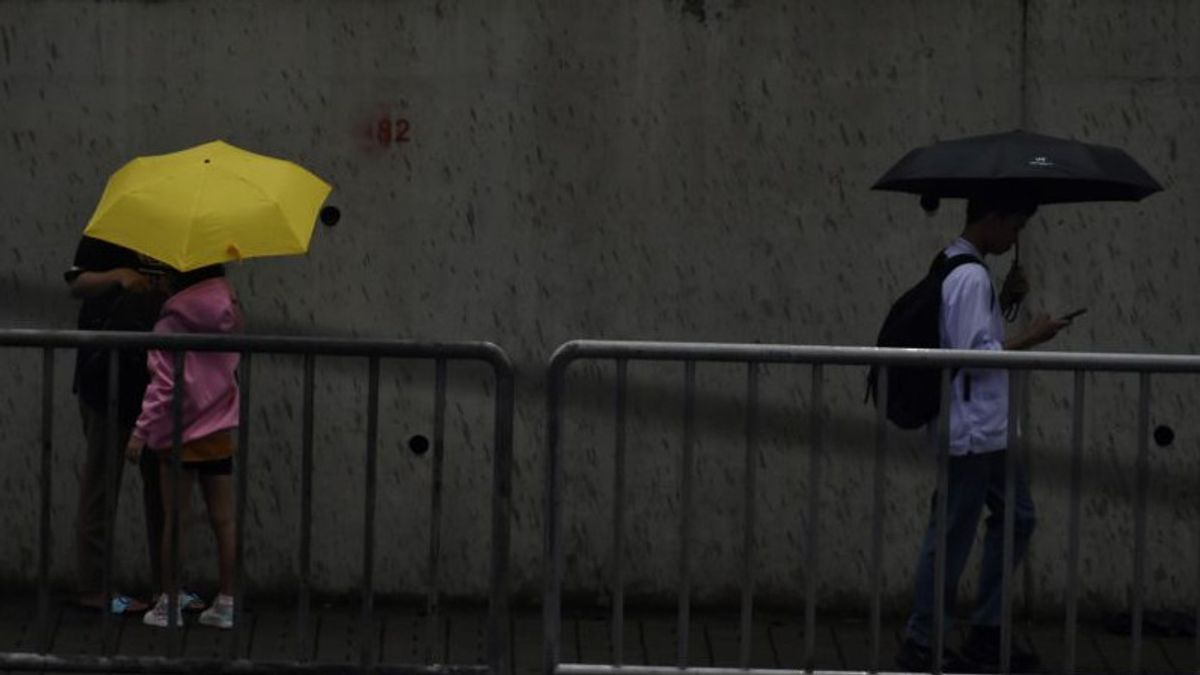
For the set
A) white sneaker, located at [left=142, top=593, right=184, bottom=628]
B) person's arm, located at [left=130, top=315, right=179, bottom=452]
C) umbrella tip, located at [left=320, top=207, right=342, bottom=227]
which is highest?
umbrella tip, located at [left=320, top=207, right=342, bottom=227]

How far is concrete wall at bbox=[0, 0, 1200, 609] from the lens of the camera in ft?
33.2

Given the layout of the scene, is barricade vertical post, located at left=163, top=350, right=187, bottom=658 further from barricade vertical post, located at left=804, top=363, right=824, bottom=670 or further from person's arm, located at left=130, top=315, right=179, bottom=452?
barricade vertical post, located at left=804, top=363, right=824, bottom=670

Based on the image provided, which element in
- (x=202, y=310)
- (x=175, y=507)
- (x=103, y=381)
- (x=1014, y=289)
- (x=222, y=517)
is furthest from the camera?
(x=103, y=381)

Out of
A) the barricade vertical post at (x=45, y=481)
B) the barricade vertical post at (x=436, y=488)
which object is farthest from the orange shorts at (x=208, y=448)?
the barricade vertical post at (x=436, y=488)

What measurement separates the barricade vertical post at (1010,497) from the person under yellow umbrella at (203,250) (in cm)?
221

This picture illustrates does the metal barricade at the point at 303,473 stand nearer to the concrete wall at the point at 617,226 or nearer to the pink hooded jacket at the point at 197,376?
the pink hooded jacket at the point at 197,376

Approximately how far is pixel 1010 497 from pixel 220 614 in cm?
275

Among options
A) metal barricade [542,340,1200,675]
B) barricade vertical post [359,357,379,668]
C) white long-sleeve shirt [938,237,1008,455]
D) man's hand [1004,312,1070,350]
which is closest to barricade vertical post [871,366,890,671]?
metal barricade [542,340,1200,675]

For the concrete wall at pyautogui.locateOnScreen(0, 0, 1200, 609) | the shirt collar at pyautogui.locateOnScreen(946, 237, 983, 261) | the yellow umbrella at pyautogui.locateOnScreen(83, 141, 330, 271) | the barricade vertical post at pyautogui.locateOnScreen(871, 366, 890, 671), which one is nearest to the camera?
the barricade vertical post at pyautogui.locateOnScreen(871, 366, 890, 671)

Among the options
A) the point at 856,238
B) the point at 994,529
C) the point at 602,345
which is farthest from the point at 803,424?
the point at 602,345

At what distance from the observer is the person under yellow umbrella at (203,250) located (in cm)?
866

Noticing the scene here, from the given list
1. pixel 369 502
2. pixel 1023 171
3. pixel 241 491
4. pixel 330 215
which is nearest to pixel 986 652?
pixel 1023 171

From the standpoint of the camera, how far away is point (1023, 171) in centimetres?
884

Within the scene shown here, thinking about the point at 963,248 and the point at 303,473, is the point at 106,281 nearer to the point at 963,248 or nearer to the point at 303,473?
the point at 303,473
